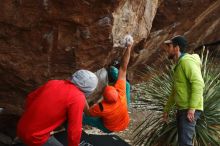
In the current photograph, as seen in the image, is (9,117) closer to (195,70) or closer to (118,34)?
(118,34)

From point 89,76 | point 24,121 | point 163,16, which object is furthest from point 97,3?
point 163,16

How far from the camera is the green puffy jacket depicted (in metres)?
6.74

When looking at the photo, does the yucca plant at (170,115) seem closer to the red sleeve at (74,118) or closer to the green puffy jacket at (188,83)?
the green puffy jacket at (188,83)

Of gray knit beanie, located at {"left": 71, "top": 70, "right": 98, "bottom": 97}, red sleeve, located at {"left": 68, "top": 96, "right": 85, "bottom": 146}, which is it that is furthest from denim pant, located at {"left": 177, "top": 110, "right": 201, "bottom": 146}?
red sleeve, located at {"left": 68, "top": 96, "right": 85, "bottom": 146}

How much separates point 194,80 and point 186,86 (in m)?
0.22

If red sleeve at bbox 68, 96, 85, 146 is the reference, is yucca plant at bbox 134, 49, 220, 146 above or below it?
below

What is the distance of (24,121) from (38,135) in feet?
0.72

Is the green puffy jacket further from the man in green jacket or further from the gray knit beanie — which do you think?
the gray knit beanie

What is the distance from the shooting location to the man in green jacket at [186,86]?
6.75 m

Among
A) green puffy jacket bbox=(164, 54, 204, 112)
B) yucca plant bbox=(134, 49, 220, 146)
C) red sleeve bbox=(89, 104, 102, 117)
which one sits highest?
green puffy jacket bbox=(164, 54, 204, 112)

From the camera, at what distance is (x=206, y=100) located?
8.69 meters

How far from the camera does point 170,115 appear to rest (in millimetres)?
8492

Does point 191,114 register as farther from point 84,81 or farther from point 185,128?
point 84,81

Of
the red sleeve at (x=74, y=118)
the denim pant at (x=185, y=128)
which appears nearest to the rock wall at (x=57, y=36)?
the denim pant at (x=185, y=128)
